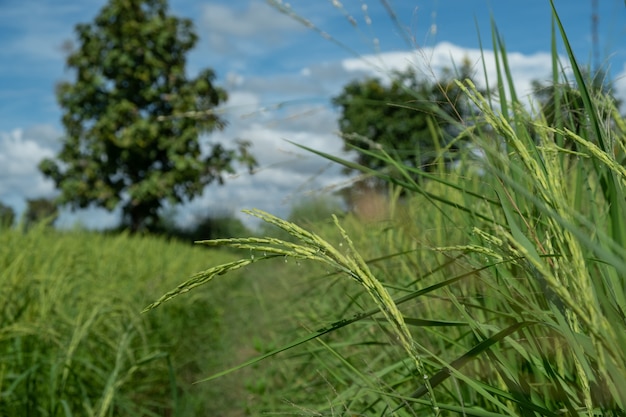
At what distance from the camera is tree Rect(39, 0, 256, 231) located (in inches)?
848

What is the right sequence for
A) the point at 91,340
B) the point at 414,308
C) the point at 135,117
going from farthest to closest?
1. the point at 135,117
2. the point at 91,340
3. the point at 414,308

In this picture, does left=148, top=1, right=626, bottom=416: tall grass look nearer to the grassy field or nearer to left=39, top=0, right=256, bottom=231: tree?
the grassy field

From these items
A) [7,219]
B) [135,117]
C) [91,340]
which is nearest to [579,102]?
[91,340]

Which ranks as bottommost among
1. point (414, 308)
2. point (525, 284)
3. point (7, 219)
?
point (7, 219)

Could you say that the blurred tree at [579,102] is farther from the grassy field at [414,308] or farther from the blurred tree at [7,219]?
the blurred tree at [7,219]

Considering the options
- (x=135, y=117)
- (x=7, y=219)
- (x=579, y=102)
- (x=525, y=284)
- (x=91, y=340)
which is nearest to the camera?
(x=525, y=284)

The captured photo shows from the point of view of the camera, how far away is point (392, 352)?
1890 mm

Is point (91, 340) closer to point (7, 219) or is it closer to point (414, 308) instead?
point (414, 308)

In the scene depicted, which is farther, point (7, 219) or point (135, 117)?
point (135, 117)

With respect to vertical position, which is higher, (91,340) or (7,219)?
(7,219)

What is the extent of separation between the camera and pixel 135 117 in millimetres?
21938

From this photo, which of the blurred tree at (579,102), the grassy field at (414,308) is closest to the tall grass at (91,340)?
the grassy field at (414,308)

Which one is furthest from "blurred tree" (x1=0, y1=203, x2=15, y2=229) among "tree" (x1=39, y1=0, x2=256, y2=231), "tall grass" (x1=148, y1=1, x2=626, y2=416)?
"tree" (x1=39, y1=0, x2=256, y2=231)

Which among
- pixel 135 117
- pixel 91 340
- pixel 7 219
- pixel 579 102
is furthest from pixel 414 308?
pixel 135 117
